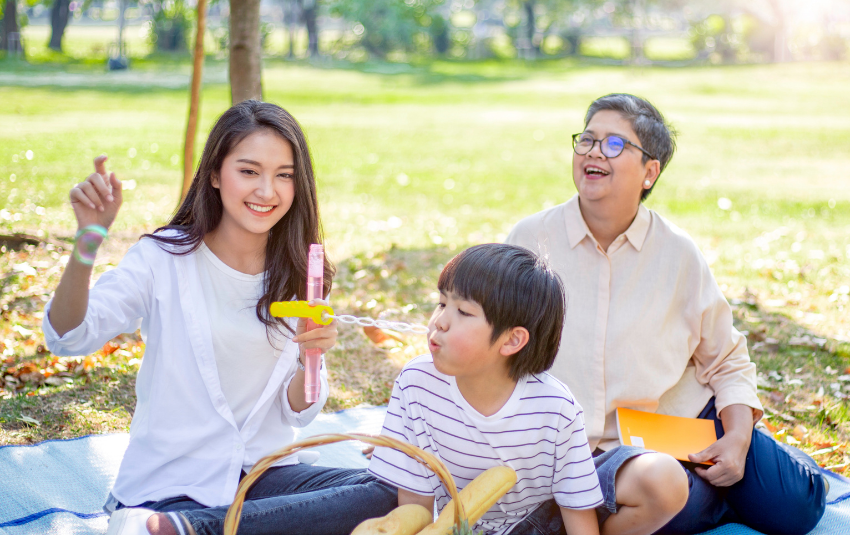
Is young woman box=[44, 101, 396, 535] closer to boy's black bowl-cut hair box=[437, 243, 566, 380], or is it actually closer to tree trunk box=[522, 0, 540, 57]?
boy's black bowl-cut hair box=[437, 243, 566, 380]

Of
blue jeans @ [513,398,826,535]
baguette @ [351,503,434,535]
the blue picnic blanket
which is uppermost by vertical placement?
baguette @ [351,503,434,535]

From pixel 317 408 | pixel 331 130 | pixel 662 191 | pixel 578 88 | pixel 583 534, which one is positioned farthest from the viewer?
pixel 578 88

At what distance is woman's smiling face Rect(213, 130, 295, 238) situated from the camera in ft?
7.98

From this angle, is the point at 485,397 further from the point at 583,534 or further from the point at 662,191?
the point at 662,191

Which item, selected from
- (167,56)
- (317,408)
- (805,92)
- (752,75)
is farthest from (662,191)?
(167,56)

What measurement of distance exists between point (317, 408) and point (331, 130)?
13.7m

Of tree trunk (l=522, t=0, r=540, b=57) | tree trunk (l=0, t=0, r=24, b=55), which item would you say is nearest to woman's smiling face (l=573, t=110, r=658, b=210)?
tree trunk (l=0, t=0, r=24, b=55)

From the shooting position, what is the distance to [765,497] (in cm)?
274

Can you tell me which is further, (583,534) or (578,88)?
(578,88)

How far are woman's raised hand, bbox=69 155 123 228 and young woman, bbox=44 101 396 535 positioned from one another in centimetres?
24

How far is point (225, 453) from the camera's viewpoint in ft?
7.99

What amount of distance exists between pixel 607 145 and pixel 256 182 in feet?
4.12

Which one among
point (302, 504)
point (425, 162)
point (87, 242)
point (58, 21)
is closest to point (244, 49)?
point (87, 242)

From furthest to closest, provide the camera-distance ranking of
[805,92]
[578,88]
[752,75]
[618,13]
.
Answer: [618,13]
[752,75]
[578,88]
[805,92]
